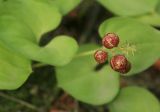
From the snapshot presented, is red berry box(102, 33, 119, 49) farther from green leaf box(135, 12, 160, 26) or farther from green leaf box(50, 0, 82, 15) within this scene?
green leaf box(135, 12, 160, 26)

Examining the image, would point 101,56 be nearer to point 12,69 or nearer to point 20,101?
point 12,69

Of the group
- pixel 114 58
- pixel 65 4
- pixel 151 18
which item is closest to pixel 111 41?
pixel 114 58

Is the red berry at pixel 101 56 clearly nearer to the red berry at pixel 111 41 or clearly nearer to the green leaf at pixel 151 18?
the red berry at pixel 111 41

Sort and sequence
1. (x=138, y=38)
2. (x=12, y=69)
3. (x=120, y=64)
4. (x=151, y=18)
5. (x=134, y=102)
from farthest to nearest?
(x=151, y=18) → (x=134, y=102) → (x=138, y=38) → (x=12, y=69) → (x=120, y=64)

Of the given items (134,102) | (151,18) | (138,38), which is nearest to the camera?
(138,38)

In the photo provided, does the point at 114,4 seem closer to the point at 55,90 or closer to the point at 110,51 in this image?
the point at 110,51

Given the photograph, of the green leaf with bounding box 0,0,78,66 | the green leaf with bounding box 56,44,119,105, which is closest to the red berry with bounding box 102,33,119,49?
the green leaf with bounding box 0,0,78,66
